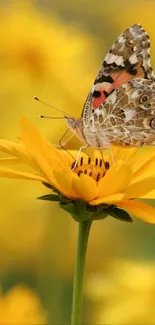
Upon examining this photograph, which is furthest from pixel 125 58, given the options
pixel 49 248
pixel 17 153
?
pixel 49 248

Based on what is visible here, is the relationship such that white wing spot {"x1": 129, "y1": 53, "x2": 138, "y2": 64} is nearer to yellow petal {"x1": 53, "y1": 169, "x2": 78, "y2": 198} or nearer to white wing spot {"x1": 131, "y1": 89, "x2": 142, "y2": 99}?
white wing spot {"x1": 131, "y1": 89, "x2": 142, "y2": 99}

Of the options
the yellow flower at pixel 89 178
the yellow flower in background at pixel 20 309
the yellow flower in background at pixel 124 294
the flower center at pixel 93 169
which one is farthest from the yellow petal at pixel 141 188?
the yellow flower in background at pixel 124 294

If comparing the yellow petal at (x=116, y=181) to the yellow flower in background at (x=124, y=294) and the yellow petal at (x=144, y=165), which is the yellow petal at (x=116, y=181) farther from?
the yellow flower in background at (x=124, y=294)

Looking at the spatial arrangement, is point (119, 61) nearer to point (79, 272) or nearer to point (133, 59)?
point (133, 59)

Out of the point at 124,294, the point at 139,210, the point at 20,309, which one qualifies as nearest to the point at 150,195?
the point at 139,210

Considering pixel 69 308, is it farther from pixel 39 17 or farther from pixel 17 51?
pixel 39 17

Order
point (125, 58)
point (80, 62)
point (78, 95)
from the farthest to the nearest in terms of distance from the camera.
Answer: point (80, 62)
point (78, 95)
point (125, 58)

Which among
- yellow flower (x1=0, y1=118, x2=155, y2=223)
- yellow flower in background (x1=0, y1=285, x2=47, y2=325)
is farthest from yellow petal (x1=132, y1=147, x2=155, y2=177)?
yellow flower in background (x1=0, y1=285, x2=47, y2=325)
